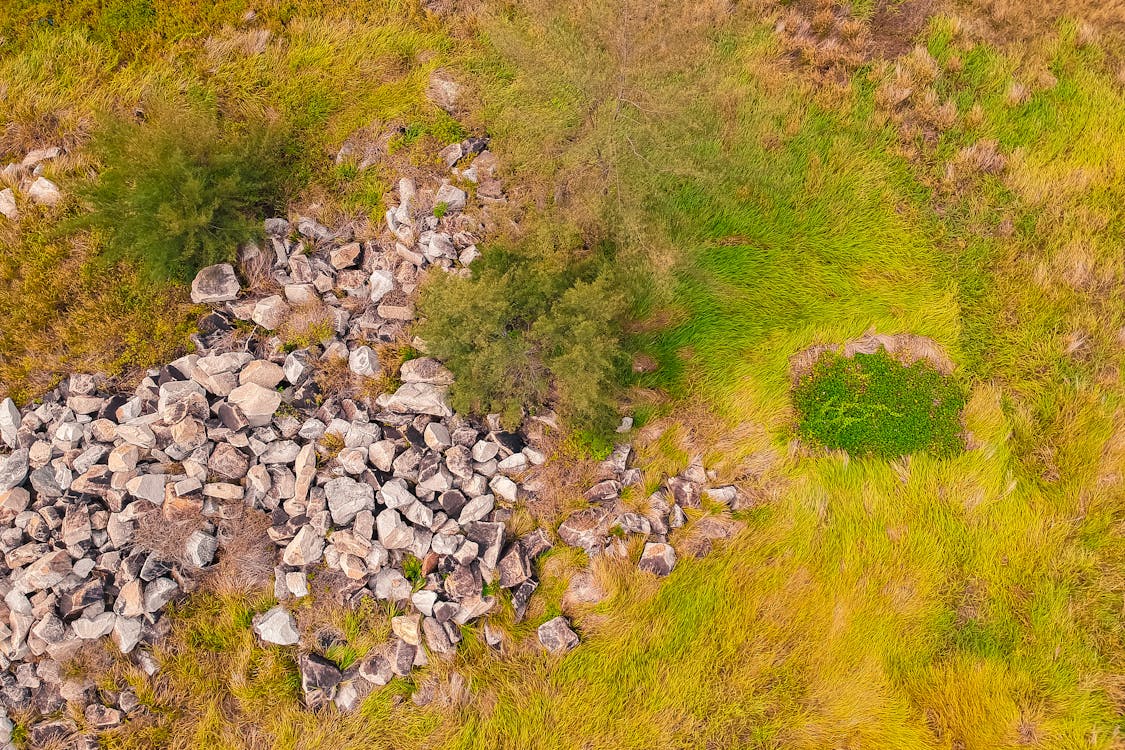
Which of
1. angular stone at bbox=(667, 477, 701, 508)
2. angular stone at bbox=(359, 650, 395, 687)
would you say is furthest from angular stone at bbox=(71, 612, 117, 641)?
angular stone at bbox=(667, 477, 701, 508)

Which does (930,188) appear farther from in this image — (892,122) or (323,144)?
(323,144)

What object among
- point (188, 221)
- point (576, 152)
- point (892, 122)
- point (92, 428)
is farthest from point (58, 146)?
point (892, 122)

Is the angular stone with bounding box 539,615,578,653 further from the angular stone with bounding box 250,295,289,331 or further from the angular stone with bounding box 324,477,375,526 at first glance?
the angular stone with bounding box 250,295,289,331

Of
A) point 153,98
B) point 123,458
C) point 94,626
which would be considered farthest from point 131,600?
point 153,98

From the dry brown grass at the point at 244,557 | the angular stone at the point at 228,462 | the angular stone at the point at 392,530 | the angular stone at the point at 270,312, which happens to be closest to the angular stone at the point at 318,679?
the dry brown grass at the point at 244,557

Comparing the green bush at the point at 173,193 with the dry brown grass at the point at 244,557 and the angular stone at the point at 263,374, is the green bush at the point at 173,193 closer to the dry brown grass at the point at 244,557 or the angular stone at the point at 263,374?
the angular stone at the point at 263,374
